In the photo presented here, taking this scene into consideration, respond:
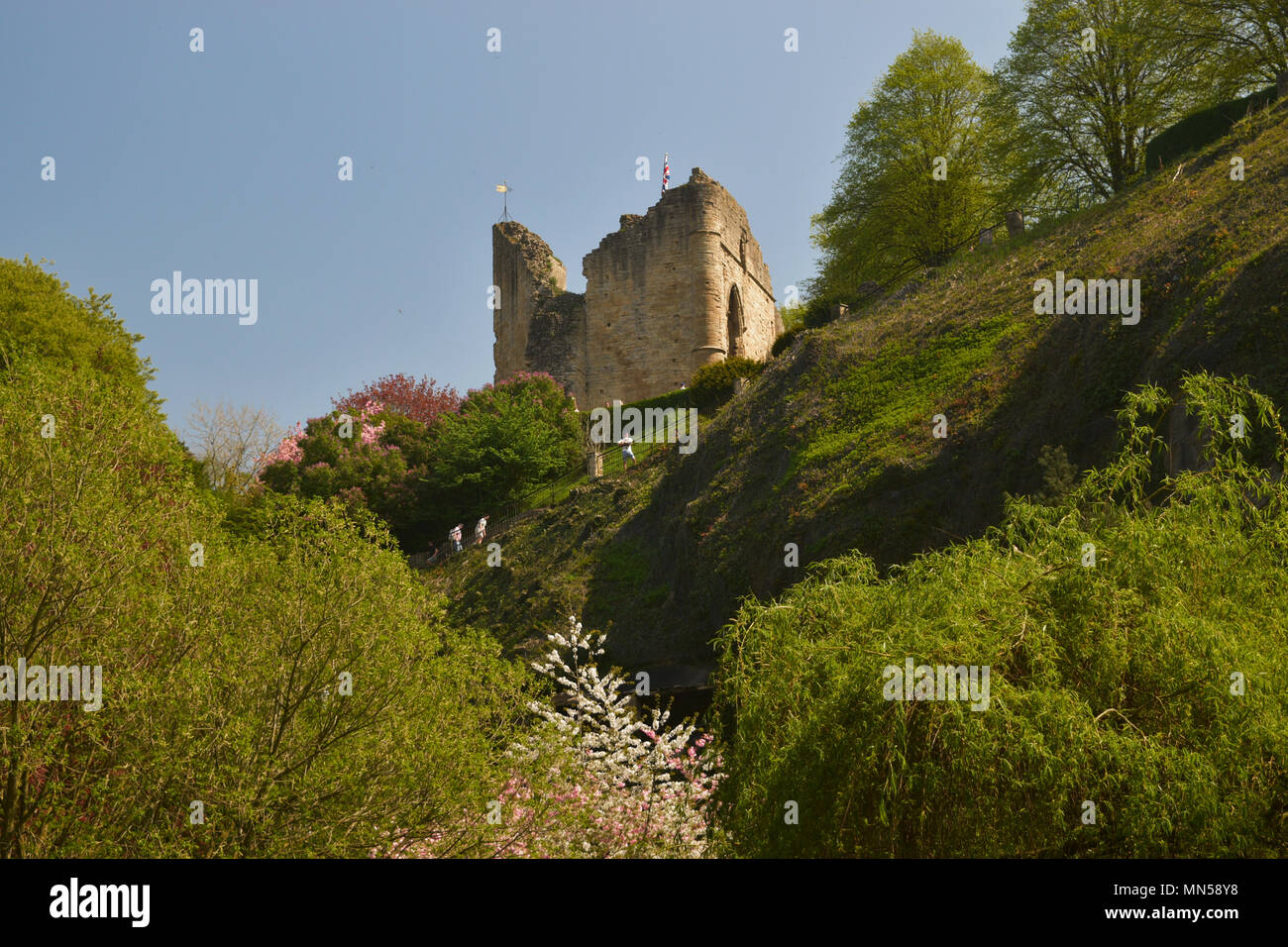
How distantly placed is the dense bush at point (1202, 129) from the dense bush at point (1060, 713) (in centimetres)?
2364

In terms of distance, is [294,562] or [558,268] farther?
[558,268]

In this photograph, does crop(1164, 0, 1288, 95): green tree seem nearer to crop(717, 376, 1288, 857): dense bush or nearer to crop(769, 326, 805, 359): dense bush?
crop(769, 326, 805, 359): dense bush

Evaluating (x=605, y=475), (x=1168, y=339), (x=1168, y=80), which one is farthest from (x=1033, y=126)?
(x=1168, y=339)

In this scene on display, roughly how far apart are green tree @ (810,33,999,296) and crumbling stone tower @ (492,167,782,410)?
5047 mm

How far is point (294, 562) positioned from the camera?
9.98m

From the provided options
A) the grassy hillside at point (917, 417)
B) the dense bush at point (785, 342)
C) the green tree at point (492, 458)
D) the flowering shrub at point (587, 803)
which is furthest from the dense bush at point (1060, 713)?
the dense bush at point (785, 342)

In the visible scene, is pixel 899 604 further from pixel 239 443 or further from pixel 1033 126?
pixel 239 443

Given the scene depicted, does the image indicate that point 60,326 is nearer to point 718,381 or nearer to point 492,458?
point 492,458

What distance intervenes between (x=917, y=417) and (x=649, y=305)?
25.0 meters

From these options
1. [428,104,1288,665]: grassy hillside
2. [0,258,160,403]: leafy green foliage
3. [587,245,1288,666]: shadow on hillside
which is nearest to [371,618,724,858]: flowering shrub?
[587,245,1288,666]: shadow on hillside

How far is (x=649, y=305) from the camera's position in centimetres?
4262

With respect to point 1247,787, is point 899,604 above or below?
above

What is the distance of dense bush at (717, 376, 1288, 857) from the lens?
5.93 meters

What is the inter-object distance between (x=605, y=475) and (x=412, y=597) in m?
19.9
